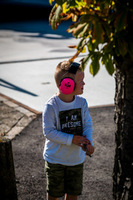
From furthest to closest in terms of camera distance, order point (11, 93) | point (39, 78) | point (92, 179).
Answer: point (39, 78), point (11, 93), point (92, 179)

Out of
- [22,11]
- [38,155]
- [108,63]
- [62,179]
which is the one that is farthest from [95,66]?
[22,11]

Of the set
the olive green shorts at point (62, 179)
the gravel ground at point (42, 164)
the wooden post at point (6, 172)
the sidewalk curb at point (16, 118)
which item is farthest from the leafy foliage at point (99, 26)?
the sidewalk curb at point (16, 118)

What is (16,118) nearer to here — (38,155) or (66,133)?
(38,155)

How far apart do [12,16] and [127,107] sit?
24387 mm

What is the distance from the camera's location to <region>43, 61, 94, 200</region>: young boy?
2459mm

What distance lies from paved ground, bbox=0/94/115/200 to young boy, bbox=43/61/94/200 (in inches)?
29.5

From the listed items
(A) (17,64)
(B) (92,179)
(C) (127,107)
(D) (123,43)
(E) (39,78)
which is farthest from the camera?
(A) (17,64)

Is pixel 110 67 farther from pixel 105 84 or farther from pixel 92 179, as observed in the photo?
pixel 105 84

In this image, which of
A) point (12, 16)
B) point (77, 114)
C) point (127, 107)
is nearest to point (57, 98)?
point (77, 114)

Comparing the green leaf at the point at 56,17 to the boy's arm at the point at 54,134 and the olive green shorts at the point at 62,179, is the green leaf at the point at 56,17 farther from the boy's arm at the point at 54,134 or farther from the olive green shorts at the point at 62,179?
the olive green shorts at the point at 62,179

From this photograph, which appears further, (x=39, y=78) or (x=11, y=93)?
(x=39, y=78)

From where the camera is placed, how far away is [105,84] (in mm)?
7781

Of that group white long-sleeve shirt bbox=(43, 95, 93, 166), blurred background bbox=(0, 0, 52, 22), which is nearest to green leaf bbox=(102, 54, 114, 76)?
white long-sleeve shirt bbox=(43, 95, 93, 166)

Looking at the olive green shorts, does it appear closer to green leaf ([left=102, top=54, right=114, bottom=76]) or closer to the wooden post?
the wooden post
